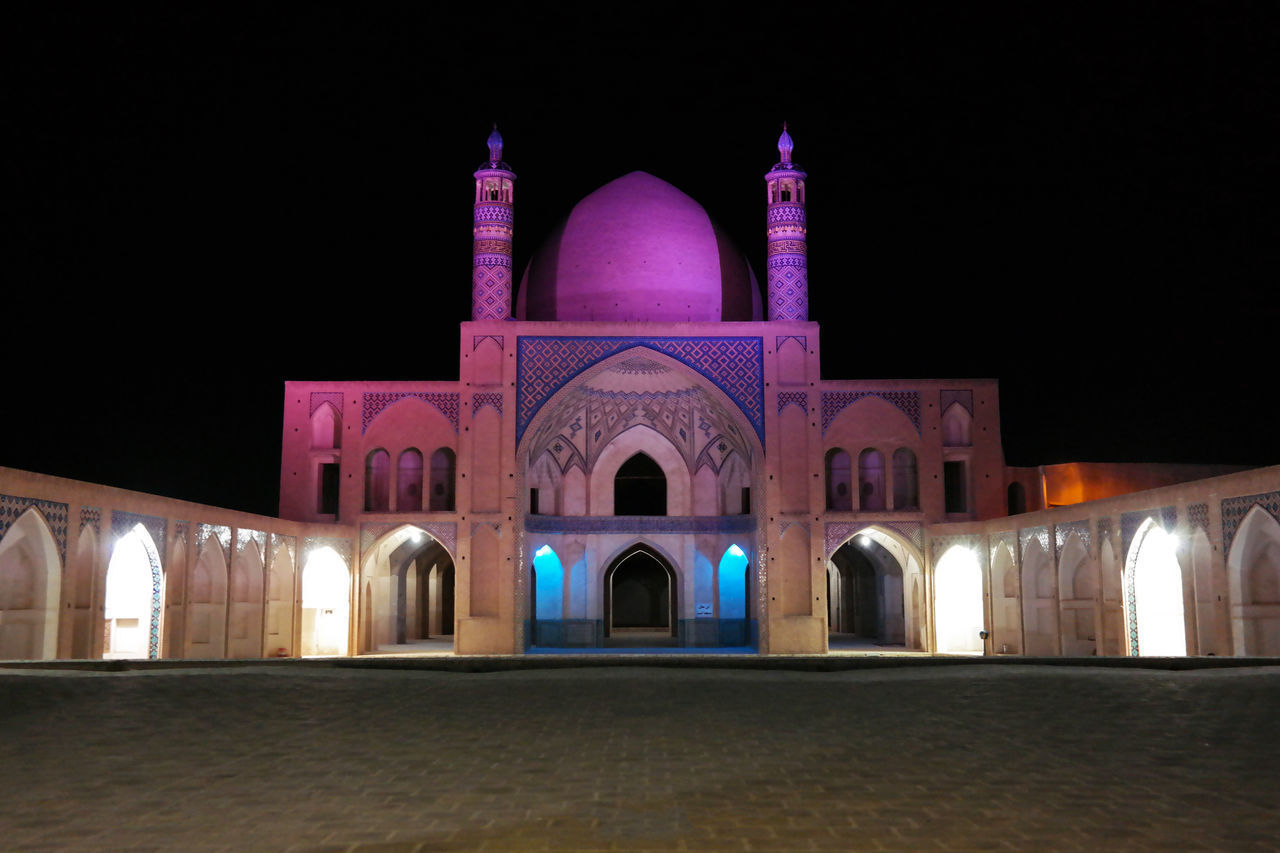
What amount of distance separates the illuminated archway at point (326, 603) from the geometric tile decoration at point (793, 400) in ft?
26.3

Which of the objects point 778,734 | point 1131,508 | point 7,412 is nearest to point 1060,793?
point 778,734

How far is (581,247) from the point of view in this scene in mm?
23344

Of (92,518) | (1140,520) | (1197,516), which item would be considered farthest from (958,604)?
(92,518)

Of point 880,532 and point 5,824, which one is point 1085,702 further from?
point 880,532

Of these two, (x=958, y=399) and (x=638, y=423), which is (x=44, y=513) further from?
(x=958, y=399)

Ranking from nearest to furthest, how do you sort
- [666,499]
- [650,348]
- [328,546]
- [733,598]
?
[328,546] → [650,348] → [733,598] → [666,499]

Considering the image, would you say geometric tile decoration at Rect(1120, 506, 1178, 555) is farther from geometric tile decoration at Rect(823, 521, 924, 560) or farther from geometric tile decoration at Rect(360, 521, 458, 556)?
geometric tile decoration at Rect(360, 521, 458, 556)

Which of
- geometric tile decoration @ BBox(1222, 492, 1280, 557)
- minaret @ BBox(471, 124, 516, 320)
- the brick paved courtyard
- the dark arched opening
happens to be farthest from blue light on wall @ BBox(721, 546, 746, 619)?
the brick paved courtyard

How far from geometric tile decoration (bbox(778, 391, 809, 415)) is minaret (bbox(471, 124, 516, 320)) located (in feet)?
16.4

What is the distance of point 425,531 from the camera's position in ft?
69.8

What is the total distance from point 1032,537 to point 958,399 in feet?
13.3

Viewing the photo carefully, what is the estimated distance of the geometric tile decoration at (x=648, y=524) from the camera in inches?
970

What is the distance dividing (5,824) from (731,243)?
812 inches

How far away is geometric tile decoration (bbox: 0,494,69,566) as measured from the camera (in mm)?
11703
